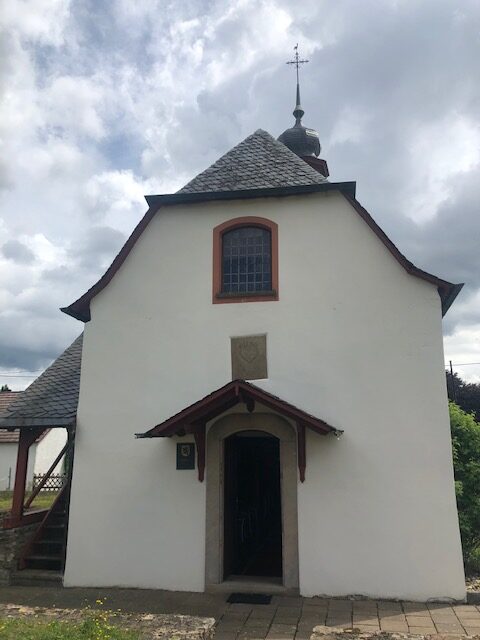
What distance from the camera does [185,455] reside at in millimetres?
8711

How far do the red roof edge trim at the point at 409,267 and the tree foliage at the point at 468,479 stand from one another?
3150mm

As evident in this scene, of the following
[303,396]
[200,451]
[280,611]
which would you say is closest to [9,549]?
[200,451]

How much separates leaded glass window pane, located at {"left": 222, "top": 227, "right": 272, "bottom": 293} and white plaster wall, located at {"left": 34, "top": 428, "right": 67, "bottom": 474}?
Answer: 841 inches

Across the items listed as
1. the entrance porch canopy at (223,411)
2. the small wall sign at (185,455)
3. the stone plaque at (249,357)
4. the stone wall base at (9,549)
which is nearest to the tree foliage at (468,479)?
the entrance porch canopy at (223,411)

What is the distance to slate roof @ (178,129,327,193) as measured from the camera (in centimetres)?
967

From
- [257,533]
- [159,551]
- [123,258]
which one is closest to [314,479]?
[159,551]

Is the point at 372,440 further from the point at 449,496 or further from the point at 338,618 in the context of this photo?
the point at 338,618

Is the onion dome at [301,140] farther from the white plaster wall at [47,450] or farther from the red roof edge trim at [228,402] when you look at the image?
the white plaster wall at [47,450]

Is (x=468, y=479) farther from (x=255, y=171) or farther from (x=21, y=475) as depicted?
(x=21, y=475)

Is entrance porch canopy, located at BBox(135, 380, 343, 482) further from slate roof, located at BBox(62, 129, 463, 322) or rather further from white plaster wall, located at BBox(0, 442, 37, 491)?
white plaster wall, located at BBox(0, 442, 37, 491)

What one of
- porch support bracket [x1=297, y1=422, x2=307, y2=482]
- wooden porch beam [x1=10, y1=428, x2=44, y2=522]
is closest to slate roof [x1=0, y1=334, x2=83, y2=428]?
wooden porch beam [x1=10, y1=428, x2=44, y2=522]

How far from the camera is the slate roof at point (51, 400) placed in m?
9.41

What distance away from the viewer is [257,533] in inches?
459

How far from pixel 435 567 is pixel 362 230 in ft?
17.5
